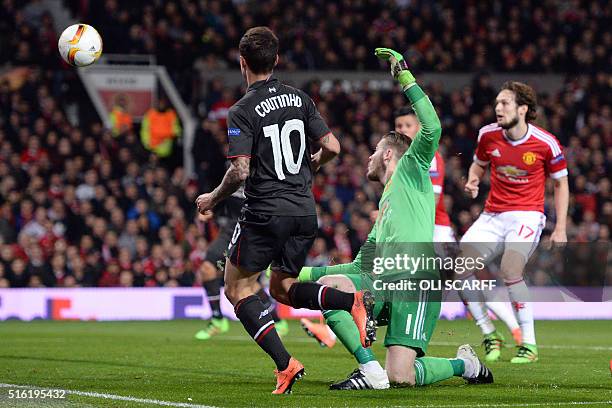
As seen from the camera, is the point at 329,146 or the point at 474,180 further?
the point at 474,180

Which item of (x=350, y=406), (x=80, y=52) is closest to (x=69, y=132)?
(x=80, y=52)

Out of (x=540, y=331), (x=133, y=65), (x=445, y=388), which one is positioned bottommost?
(x=540, y=331)

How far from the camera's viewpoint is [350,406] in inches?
248

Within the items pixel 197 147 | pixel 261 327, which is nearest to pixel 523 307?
pixel 261 327

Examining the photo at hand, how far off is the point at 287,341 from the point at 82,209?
21.8 feet

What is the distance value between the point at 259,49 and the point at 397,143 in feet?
3.81

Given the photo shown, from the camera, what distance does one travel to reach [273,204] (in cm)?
719

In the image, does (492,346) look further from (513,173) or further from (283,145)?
(283,145)

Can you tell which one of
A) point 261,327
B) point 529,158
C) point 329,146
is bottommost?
point 261,327

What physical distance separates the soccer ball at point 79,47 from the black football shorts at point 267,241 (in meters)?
3.00

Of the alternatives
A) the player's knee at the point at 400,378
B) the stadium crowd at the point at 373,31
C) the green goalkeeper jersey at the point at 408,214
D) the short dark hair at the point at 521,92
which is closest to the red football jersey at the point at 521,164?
the short dark hair at the point at 521,92

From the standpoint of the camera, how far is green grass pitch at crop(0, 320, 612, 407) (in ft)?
22.0

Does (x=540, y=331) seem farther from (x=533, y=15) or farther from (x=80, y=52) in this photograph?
(x=533, y=15)

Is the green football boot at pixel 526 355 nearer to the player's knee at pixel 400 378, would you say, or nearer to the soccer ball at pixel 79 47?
the player's knee at pixel 400 378
